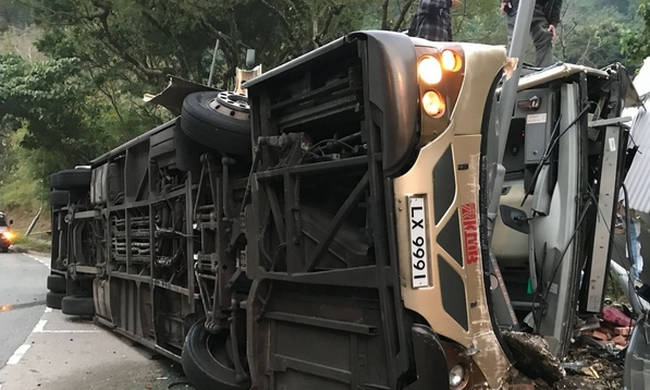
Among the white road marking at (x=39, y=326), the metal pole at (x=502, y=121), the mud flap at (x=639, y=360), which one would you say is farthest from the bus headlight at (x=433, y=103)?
the white road marking at (x=39, y=326)

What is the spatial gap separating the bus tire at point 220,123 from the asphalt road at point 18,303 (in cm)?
361

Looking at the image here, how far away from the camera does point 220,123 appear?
13.1 feet

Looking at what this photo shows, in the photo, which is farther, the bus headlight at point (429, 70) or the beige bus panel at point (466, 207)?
the bus headlight at point (429, 70)

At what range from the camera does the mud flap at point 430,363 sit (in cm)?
244

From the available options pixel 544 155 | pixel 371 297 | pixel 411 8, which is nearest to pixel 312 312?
pixel 371 297

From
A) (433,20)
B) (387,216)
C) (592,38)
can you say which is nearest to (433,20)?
(433,20)

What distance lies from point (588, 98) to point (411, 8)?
12.7m

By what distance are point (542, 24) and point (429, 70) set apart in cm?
341

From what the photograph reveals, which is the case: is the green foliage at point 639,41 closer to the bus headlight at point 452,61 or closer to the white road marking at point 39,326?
the bus headlight at point 452,61

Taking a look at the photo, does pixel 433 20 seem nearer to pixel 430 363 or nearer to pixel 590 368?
pixel 590 368

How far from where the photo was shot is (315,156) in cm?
316

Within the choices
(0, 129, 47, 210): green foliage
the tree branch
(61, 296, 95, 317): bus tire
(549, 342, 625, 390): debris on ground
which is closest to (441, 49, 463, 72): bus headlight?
(549, 342, 625, 390): debris on ground

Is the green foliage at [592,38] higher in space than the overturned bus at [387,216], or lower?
higher

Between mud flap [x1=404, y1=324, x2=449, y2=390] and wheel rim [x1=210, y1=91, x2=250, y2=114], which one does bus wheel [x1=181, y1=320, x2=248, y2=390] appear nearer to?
wheel rim [x1=210, y1=91, x2=250, y2=114]
